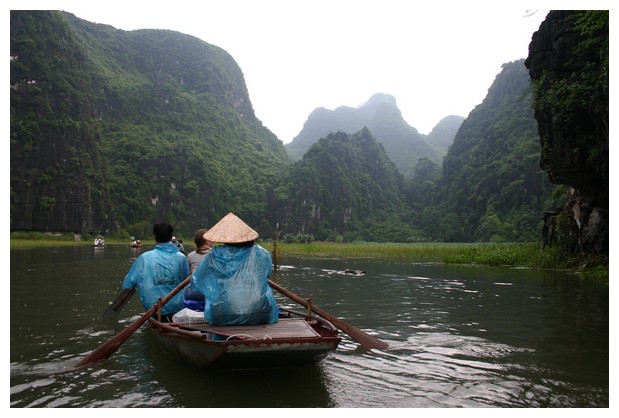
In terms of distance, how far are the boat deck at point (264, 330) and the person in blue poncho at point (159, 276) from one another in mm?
970

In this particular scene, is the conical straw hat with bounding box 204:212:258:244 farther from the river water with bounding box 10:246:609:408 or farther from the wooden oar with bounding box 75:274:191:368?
the river water with bounding box 10:246:609:408

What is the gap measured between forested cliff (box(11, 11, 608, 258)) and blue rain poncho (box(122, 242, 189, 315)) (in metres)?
36.5

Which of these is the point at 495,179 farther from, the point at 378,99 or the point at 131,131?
the point at 378,99

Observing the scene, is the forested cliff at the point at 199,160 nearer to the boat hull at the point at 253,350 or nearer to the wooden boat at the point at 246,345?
the wooden boat at the point at 246,345

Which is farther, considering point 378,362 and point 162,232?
point 162,232

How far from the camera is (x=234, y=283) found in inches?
176

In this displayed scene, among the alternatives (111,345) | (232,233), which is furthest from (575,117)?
(111,345)

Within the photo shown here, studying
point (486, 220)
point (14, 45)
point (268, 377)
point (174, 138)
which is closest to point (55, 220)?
point (14, 45)

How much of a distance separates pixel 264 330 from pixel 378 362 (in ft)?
4.64

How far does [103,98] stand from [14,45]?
980 inches

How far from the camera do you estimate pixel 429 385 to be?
424cm

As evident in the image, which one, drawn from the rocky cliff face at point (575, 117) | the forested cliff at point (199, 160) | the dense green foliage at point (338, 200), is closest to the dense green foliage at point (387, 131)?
the forested cliff at point (199, 160)

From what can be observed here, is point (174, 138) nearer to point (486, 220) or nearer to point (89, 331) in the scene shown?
point (486, 220)

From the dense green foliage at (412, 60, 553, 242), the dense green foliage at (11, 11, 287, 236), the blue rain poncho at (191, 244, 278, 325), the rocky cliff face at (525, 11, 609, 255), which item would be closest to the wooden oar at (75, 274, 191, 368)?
the blue rain poncho at (191, 244, 278, 325)
